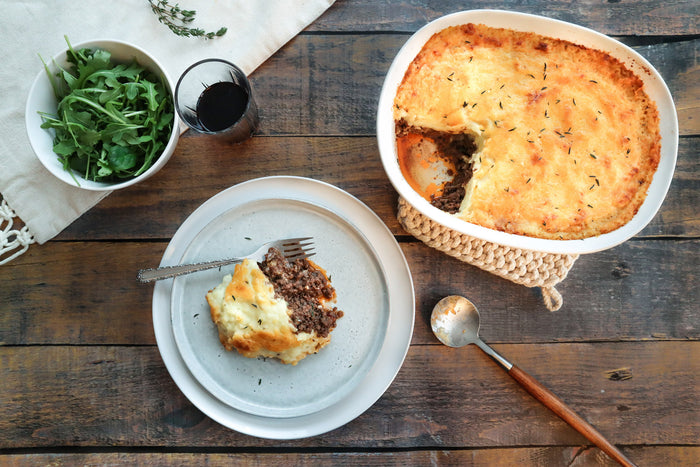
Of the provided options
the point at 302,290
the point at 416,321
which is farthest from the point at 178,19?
the point at 416,321

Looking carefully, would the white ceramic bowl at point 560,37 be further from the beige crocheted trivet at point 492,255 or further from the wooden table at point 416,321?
the wooden table at point 416,321

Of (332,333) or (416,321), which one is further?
(416,321)

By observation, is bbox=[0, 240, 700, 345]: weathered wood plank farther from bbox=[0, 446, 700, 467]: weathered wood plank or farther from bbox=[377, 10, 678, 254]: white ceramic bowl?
bbox=[0, 446, 700, 467]: weathered wood plank

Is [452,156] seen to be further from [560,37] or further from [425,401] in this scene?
[425,401]

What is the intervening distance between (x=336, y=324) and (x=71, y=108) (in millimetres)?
1521

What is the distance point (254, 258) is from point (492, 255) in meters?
1.13

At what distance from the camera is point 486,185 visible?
81.7 inches

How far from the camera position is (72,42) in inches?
86.8

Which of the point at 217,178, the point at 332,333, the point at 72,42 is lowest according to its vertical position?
the point at 332,333

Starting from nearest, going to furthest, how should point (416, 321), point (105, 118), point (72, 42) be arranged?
1. point (105, 118)
2. point (72, 42)
3. point (416, 321)

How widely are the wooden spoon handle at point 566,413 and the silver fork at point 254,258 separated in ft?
3.95

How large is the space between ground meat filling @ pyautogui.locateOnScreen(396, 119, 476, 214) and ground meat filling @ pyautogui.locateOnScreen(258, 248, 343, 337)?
0.70 metres

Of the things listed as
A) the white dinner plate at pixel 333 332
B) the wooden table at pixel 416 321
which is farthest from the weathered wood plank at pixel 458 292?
the white dinner plate at pixel 333 332

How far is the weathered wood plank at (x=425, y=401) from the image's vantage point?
229 cm
